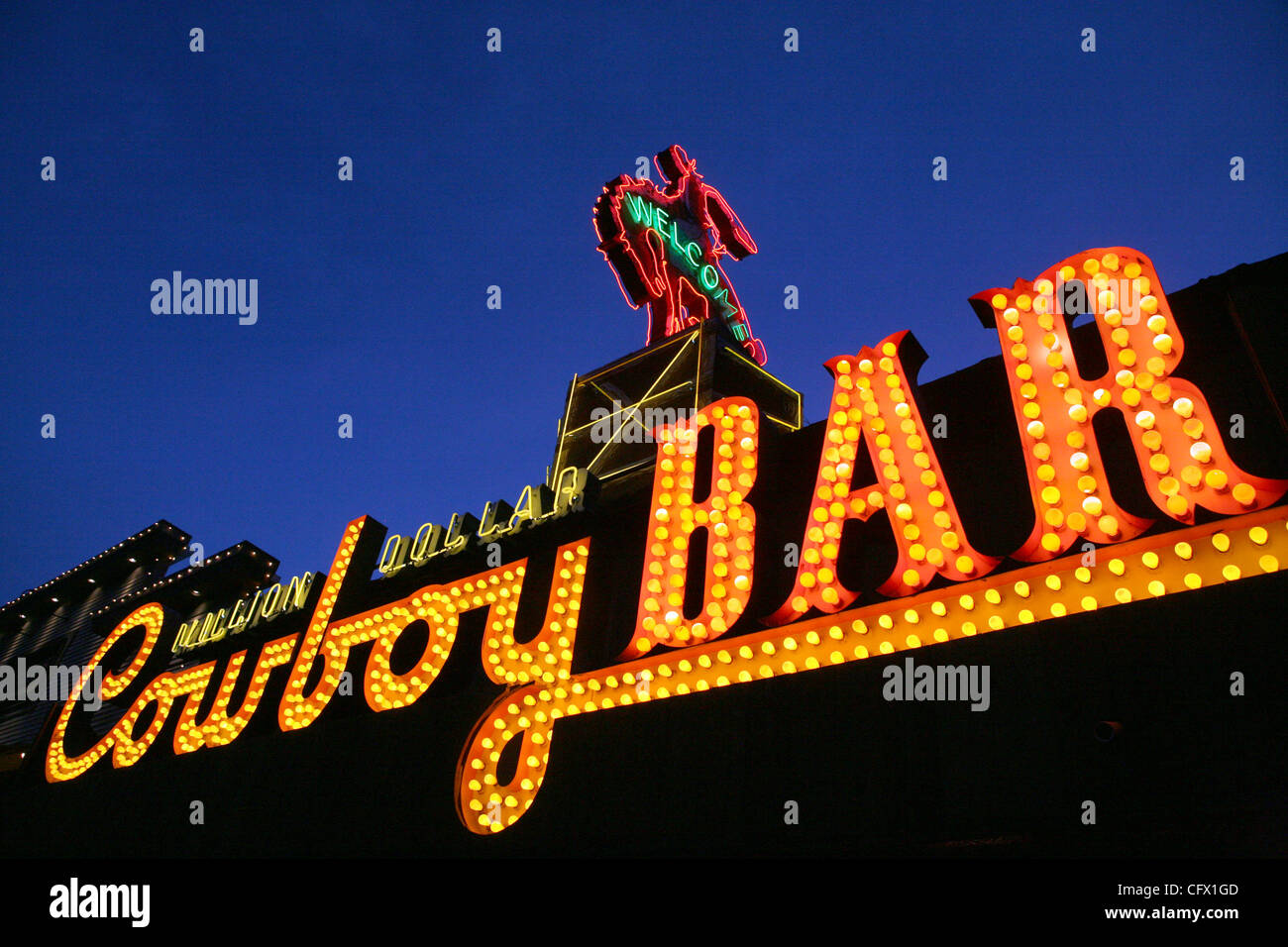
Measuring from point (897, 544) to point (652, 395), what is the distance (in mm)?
9912

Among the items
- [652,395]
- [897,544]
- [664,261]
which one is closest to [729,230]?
[664,261]

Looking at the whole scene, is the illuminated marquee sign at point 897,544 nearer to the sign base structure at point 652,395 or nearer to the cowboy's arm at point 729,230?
the sign base structure at point 652,395

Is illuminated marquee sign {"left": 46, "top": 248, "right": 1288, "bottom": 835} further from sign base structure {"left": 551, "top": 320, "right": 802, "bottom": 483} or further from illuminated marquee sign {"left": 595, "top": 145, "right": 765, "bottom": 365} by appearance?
illuminated marquee sign {"left": 595, "top": 145, "right": 765, "bottom": 365}

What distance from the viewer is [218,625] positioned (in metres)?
11.4

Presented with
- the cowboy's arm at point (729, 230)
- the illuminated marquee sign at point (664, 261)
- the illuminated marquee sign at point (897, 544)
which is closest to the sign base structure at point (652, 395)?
the illuminated marquee sign at point (664, 261)

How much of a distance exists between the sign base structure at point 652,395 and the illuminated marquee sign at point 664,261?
0.93m

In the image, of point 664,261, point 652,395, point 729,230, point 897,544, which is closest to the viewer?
point 897,544

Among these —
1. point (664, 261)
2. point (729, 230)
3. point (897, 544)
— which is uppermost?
point (729, 230)

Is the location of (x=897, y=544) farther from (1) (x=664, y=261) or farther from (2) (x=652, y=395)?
(1) (x=664, y=261)

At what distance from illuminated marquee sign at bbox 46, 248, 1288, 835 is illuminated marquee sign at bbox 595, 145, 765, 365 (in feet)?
31.0

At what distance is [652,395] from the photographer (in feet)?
51.1

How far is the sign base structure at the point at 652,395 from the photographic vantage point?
49.1 ft
